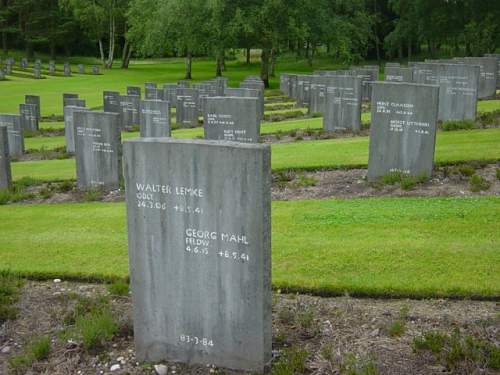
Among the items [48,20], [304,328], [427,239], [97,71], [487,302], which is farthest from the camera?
[48,20]

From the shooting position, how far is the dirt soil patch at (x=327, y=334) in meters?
4.98

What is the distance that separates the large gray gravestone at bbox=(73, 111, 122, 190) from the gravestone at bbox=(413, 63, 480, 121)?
8.80 meters

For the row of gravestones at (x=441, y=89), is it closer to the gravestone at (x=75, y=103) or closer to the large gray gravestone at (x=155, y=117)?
the large gray gravestone at (x=155, y=117)

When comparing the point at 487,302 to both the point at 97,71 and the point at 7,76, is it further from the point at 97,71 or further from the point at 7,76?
the point at 97,71

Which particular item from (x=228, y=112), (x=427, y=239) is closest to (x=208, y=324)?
(x=427, y=239)

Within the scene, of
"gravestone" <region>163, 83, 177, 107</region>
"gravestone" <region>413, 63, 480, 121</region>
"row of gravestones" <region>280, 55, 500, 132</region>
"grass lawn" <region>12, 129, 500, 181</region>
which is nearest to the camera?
"grass lawn" <region>12, 129, 500, 181</region>

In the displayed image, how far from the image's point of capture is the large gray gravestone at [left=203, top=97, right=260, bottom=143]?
12.6m

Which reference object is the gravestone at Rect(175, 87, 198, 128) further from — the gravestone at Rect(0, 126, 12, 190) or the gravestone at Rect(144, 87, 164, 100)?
the gravestone at Rect(0, 126, 12, 190)

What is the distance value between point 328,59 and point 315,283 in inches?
2640

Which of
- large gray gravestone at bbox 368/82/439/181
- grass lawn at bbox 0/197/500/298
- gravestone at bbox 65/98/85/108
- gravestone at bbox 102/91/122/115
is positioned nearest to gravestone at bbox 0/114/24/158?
gravestone at bbox 65/98/85/108

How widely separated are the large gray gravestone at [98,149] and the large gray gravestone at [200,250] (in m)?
7.78

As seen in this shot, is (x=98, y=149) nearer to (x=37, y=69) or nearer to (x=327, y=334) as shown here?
(x=327, y=334)

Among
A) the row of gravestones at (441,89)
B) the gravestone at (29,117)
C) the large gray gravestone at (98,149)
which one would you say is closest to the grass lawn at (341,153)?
the large gray gravestone at (98,149)

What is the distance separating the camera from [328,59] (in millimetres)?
71375
